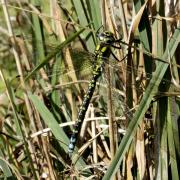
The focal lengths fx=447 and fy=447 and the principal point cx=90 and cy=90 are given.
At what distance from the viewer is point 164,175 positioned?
147 centimetres

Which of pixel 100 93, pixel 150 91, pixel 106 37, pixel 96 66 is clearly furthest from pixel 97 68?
pixel 150 91

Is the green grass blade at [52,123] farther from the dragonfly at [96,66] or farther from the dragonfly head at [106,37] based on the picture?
the dragonfly head at [106,37]

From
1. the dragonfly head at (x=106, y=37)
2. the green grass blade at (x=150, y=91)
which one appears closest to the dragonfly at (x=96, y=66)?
the dragonfly head at (x=106, y=37)

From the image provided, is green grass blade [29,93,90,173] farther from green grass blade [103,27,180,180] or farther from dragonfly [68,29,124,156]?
green grass blade [103,27,180,180]

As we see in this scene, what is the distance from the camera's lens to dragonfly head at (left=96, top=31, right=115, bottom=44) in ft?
4.94

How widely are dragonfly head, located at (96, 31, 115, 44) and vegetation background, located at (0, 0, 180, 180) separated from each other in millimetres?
26

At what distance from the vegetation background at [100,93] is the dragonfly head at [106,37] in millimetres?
26

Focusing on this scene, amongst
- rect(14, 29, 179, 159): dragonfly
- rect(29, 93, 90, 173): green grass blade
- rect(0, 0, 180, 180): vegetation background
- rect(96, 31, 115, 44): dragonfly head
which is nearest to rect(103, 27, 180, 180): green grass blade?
rect(0, 0, 180, 180): vegetation background

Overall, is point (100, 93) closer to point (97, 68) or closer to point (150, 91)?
point (97, 68)

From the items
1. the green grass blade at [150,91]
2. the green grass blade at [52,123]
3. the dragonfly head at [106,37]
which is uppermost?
the dragonfly head at [106,37]

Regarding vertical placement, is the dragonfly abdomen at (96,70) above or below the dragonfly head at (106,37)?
below

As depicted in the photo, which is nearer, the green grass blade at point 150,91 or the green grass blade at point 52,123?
the green grass blade at point 150,91

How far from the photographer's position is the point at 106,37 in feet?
5.01

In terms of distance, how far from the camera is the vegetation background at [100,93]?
137 cm
